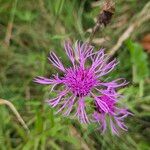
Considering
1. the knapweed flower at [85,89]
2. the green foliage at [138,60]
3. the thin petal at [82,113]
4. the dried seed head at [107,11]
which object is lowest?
the thin petal at [82,113]

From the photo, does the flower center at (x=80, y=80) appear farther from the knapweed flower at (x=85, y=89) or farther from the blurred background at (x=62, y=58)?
the blurred background at (x=62, y=58)

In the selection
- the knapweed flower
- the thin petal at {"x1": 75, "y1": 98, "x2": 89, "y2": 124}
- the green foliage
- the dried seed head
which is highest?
the dried seed head

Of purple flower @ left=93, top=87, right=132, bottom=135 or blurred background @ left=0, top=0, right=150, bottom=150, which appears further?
blurred background @ left=0, top=0, right=150, bottom=150

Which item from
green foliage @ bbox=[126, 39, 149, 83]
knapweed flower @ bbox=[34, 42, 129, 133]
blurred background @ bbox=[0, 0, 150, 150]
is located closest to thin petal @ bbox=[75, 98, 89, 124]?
knapweed flower @ bbox=[34, 42, 129, 133]

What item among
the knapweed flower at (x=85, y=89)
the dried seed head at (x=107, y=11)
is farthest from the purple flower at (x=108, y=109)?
the dried seed head at (x=107, y=11)

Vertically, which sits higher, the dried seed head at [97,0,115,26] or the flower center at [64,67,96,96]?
the dried seed head at [97,0,115,26]

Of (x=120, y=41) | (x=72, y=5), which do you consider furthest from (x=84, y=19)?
(x=120, y=41)

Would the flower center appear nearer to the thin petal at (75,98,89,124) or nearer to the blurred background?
the thin petal at (75,98,89,124)

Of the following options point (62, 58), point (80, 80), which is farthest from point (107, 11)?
point (62, 58)

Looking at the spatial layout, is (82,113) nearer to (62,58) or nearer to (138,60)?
(138,60)
